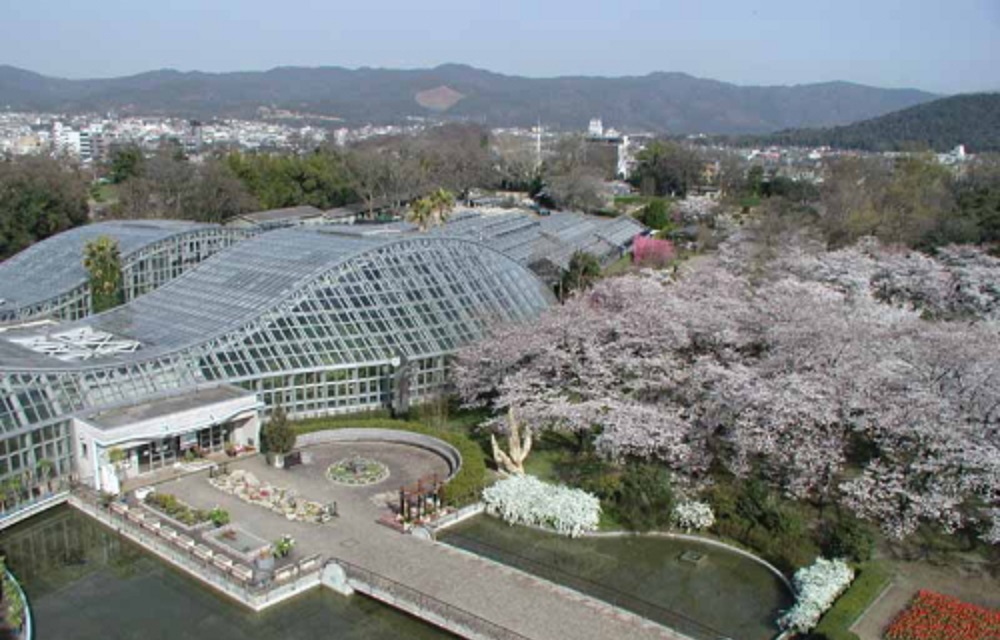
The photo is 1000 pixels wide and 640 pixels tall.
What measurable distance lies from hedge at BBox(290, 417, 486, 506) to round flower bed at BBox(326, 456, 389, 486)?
7.74 ft

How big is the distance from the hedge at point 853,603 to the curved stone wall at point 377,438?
15.7 metres

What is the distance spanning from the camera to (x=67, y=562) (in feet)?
82.7

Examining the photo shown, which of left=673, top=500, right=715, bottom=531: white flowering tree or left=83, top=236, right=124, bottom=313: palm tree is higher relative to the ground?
left=83, top=236, right=124, bottom=313: palm tree

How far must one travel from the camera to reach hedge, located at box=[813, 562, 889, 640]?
20953mm

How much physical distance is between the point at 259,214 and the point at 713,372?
6757cm

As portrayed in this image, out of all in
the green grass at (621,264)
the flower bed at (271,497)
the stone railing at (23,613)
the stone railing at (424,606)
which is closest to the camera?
the stone railing at (23,613)

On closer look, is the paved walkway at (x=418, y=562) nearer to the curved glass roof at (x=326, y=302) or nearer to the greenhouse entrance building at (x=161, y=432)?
the greenhouse entrance building at (x=161, y=432)

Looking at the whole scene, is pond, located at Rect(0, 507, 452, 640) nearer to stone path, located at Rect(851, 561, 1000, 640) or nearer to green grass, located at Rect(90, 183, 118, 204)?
stone path, located at Rect(851, 561, 1000, 640)

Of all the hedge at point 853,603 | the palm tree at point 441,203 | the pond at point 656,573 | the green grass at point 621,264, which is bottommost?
the green grass at point 621,264

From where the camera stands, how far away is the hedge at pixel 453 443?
2906cm

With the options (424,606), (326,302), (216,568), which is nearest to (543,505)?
(424,606)

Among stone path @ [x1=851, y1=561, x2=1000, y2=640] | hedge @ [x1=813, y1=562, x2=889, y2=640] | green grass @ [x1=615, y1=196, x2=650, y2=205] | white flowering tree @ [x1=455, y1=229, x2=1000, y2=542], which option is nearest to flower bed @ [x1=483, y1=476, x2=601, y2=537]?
white flowering tree @ [x1=455, y1=229, x2=1000, y2=542]

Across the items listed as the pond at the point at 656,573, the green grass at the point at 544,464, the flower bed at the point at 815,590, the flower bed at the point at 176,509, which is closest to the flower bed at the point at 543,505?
the pond at the point at 656,573

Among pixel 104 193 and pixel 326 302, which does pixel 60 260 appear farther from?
pixel 104 193
